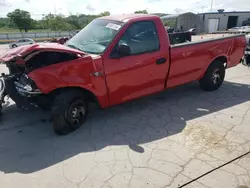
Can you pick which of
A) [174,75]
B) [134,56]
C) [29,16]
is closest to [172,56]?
[174,75]

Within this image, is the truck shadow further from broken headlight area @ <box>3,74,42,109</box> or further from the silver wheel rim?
broken headlight area @ <box>3,74,42,109</box>

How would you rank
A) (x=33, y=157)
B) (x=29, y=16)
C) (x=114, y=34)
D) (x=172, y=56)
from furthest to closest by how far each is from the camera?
(x=29, y=16) < (x=172, y=56) < (x=114, y=34) < (x=33, y=157)

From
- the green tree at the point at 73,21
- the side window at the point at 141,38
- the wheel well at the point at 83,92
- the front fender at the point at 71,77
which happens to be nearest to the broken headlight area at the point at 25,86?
the front fender at the point at 71,77

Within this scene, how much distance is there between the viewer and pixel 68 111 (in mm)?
3723

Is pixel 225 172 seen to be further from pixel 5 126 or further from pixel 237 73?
pixel 237 73

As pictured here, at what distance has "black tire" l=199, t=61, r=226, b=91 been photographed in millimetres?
5535

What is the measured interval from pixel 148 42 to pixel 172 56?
2.04 ft

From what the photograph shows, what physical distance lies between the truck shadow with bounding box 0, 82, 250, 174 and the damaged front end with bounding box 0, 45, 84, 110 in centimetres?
56

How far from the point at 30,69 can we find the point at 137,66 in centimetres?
180

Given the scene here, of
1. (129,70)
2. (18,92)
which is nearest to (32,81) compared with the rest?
(18,92)

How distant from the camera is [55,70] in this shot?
135 inches

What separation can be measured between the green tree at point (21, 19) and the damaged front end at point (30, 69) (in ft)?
220

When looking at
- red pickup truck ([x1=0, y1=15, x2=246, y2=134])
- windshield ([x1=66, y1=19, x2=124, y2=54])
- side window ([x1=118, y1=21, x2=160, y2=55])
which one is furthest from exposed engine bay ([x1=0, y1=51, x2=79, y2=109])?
side window ([x1=118, y1=21, x2=160, y2=55])

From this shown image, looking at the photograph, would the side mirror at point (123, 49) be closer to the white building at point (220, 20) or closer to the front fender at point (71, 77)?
the front fender at point (71, 77)
